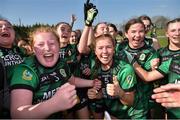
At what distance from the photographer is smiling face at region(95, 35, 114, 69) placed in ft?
11.6

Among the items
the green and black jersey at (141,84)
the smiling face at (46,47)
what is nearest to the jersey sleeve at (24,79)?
the smiling face at (46,47)

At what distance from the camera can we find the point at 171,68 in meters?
3.67

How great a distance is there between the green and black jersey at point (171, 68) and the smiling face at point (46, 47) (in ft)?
5.01

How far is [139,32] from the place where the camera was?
172 inches

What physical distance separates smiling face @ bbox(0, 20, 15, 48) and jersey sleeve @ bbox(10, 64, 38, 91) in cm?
144

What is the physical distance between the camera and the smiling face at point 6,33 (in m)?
3.87

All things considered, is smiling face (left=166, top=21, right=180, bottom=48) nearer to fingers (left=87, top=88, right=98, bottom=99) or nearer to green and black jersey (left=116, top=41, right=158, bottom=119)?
green and black jersey (left=116, top=41, right=158, bottom=119)

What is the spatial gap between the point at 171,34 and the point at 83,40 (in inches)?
48.2

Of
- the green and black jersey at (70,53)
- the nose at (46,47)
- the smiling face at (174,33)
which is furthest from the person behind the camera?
the green and black jersey at (70,53)

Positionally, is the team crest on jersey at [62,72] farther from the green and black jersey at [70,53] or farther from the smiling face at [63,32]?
the smiling face at [63,32]

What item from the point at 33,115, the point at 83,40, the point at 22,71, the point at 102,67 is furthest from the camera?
the point at 83,40

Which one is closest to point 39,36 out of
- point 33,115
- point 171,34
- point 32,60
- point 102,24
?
point 32,60

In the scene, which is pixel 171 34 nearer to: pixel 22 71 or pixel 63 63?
pixel 63 63

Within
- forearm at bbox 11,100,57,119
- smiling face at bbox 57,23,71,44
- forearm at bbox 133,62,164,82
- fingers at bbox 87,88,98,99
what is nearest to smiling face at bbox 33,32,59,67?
forearm at bbox 11,100,57,119
